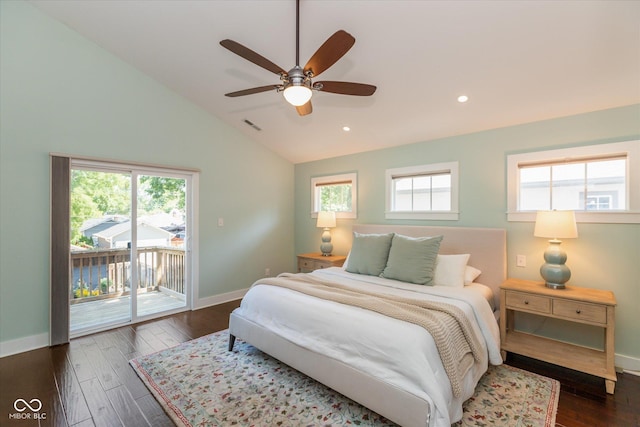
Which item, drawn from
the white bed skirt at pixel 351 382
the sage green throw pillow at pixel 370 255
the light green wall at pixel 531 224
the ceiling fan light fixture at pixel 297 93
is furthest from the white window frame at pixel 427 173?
the white bed skirt at pixel 351 382

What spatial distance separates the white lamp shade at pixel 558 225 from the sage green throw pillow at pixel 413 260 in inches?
35.9

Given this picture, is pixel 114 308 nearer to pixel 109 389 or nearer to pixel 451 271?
pixel 109 389

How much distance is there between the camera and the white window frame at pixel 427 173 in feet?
12.0

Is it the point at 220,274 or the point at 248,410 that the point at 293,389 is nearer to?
the point at 248,410

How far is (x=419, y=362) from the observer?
1.72m

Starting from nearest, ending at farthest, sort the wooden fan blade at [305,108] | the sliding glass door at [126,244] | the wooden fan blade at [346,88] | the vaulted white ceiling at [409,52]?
the vaulted white ceiling at [409,52]
the wooden fan blade at [346,88]
the wooden fan blade at [305,108]
the sliding glass door at [126,244]

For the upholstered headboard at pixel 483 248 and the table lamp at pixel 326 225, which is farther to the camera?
the table lamp at pixel 326 225

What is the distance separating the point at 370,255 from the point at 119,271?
10.5 feet

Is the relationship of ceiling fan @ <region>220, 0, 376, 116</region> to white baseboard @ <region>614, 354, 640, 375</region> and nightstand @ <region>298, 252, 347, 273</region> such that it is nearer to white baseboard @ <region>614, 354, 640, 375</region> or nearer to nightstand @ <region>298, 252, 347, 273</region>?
nightstand @ <region>298, 252, 347, 273</region>

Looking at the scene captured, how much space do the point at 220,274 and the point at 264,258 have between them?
0.88 meters

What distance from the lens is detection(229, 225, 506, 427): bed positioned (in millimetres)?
1737

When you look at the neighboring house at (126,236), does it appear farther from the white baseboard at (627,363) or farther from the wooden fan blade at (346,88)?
the white baseboard at (627,363)

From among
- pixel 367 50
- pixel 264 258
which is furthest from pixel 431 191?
pixel 264 258

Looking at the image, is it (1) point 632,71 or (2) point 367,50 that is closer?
(1) point 632,71
